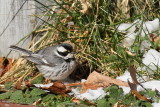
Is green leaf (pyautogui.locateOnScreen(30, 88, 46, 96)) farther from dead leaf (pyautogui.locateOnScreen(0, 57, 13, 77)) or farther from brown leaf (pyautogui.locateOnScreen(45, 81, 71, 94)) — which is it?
dead leaf (pyautogui.locateOnScreen(0, 57, 13, 77))

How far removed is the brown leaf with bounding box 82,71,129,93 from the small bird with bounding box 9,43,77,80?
547 mm

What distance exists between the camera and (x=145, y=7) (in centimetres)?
669

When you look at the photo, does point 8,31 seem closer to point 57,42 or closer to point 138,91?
point 57,42

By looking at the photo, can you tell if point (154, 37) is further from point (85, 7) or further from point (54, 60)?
point (54, 60)

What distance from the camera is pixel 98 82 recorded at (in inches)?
220

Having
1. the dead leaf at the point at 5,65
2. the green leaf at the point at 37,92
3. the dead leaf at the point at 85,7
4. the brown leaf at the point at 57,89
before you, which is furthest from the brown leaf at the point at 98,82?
the dead leaf at the point at 5,65

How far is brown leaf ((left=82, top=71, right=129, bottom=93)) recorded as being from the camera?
17.9 feet

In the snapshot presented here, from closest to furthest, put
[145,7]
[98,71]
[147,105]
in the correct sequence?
[147,105], [98,71], [145,7]

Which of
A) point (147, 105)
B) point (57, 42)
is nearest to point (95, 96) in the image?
point (147, 105)

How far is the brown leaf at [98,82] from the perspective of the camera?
5.45 metres

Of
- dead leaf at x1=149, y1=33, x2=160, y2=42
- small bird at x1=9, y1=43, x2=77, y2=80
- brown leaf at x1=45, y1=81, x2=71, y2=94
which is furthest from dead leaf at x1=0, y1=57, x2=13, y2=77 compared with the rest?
dead leaf at x1=149, y1=33, x2=160, y2=42

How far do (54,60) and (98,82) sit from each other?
908 mm

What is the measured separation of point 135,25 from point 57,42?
1.16 metres

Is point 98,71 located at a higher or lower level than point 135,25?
lower
